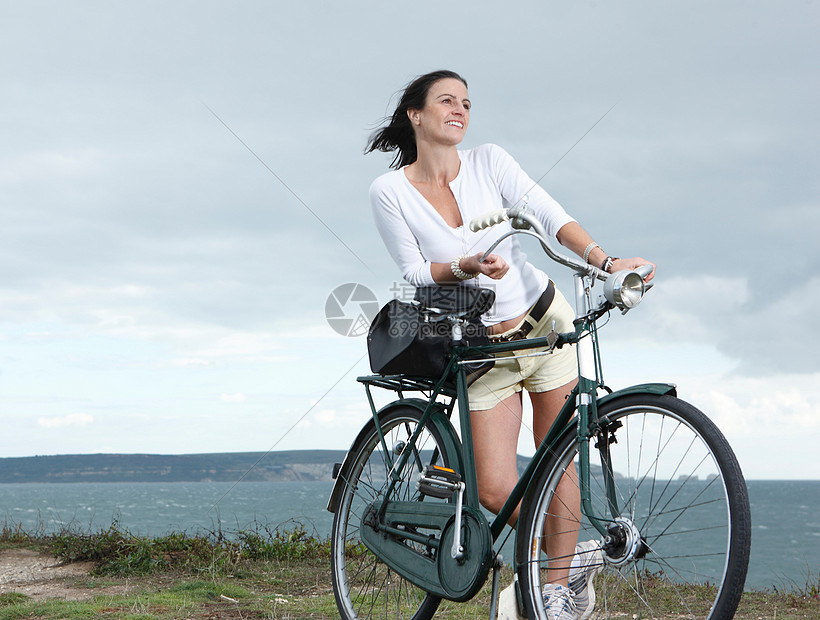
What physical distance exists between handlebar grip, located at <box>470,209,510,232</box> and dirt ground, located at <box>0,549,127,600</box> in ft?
11.3

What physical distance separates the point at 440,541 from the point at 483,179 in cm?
144

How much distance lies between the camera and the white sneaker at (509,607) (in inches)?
104

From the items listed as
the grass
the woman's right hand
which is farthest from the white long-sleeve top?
the grass

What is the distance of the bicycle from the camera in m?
2.17

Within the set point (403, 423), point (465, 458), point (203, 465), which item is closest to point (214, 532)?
point (403, 423)

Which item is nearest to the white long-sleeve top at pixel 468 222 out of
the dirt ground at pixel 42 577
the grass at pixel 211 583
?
the grass at pixel 211 583

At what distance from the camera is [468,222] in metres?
3.10

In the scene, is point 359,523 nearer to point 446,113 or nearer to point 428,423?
point 428,423

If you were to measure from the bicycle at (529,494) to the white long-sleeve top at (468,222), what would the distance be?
0.27 meters

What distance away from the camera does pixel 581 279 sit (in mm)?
2473

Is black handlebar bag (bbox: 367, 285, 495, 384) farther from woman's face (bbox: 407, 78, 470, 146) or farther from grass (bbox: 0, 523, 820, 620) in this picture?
grass (bbox: 0, 523, 820, 620)

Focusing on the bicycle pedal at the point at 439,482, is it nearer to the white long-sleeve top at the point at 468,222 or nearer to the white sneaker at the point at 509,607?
the white sneaker at the point at 509,607

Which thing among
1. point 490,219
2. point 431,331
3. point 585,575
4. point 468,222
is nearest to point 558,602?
point 585,575

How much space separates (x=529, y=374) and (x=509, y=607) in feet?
2.83
